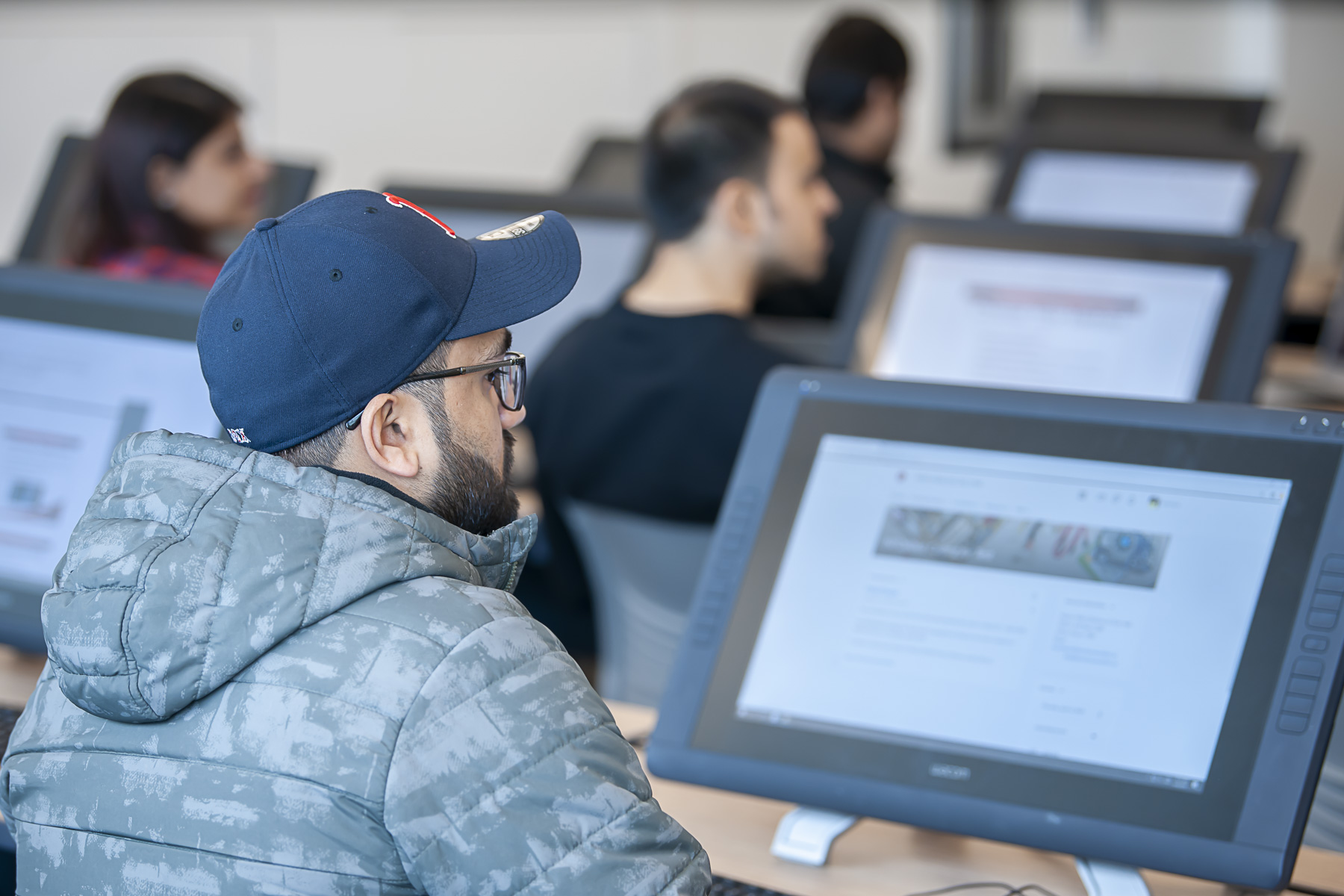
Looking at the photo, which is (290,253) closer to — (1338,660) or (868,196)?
(1338,660)

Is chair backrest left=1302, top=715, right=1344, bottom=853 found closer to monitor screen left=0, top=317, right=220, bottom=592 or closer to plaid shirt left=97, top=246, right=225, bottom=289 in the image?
monitor screen left=0, top=317, right=220, bottom=592

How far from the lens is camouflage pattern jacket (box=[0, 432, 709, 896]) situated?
2.45ft

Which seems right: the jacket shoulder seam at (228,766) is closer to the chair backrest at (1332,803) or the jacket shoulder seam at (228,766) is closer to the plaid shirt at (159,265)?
the chair backrest at (1332,803)

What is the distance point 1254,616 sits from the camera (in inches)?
38.7

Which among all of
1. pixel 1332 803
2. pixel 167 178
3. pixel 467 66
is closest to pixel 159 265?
pixel 167 178

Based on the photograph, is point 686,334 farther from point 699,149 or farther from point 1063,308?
point 1063,308

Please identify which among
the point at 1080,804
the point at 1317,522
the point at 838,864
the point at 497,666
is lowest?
the point at 838,864

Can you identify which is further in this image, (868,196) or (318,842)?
(868,196)

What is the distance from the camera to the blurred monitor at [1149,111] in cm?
275

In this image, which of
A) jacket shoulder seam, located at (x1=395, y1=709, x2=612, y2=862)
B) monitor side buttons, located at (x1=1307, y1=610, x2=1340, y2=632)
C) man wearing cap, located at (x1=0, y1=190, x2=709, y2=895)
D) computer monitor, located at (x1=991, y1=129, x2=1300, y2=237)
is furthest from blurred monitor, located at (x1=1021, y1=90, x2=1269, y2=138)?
jacket shoulder seam, located at (x1=395, y1=709, x2=612, y2=862)

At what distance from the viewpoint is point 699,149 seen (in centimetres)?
216

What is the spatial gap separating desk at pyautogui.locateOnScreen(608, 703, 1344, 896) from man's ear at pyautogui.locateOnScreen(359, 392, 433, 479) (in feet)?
1.40

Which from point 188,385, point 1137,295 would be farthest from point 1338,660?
point 188,385

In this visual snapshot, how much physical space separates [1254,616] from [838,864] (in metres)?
0.38
